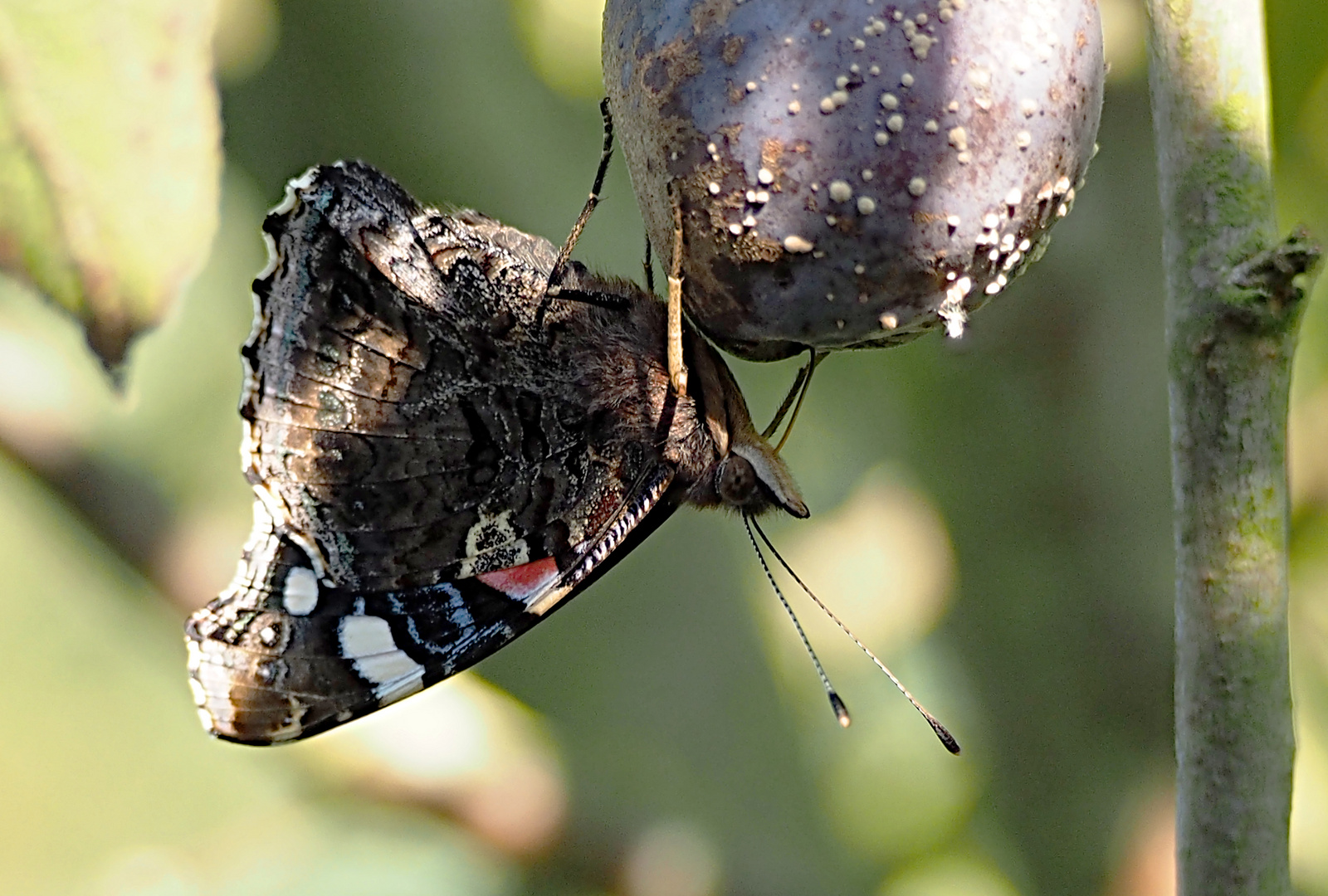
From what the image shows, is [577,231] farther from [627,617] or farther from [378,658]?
[627,617]

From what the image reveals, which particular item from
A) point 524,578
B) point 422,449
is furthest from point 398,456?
Answer: point 524,578

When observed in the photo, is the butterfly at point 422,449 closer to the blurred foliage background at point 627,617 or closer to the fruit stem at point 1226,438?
the fruit stem at point 1226,438

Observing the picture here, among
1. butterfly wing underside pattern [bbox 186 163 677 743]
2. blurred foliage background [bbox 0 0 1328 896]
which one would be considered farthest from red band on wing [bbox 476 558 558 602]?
blurred foliage background [bbox 0 0 1328 896]

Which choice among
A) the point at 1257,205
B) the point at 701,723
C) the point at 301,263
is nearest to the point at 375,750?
the point at 701,723

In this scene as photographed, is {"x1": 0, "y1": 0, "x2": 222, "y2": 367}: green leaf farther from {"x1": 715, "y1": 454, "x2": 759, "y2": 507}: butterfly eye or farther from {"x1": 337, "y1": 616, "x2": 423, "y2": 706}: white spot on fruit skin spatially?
{"x1": 715, "y1": 454, "x2": 759, "y2": 507}: butterfly eye

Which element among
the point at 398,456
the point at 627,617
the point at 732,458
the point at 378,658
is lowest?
the point at 627,617

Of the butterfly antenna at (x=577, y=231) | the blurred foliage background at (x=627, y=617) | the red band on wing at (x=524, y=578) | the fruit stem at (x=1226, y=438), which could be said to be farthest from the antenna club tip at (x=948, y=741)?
the blurred foliage background at (x=627, y=617)
